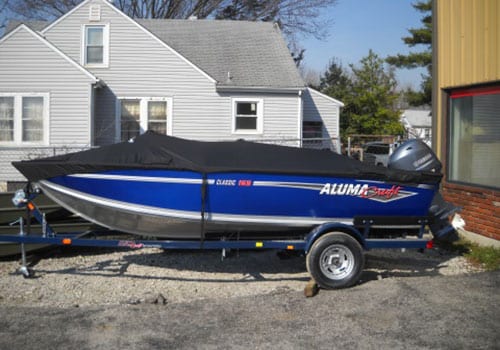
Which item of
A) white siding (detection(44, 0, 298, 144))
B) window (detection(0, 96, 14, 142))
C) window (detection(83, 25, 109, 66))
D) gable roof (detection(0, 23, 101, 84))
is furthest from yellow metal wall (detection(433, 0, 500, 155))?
window (detection(0, 96, 14, 142))

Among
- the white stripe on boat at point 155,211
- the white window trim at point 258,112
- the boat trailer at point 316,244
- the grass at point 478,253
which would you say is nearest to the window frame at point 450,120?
the grass at point 478,253

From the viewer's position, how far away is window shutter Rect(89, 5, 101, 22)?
19.0 m

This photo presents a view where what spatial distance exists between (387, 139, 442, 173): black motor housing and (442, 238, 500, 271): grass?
1742 millimetres

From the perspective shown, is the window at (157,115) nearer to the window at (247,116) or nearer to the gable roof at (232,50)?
the gable roof at (232,50)

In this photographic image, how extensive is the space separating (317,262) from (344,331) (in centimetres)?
140

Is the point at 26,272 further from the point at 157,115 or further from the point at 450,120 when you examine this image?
the point at 157,115

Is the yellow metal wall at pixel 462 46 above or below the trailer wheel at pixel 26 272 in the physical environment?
above

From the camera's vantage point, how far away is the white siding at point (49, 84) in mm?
16969

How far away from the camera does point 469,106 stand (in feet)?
30.2

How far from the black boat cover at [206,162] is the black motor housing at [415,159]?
346 mm

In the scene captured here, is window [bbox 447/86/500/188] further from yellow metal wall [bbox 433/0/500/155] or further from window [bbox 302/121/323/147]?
window [bbox 302/121/323/147]

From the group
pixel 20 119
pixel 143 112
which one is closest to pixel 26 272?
pixel 20 119

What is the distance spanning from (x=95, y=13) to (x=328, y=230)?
15483mm

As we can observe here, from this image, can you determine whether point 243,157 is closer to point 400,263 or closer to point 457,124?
point 400,263
